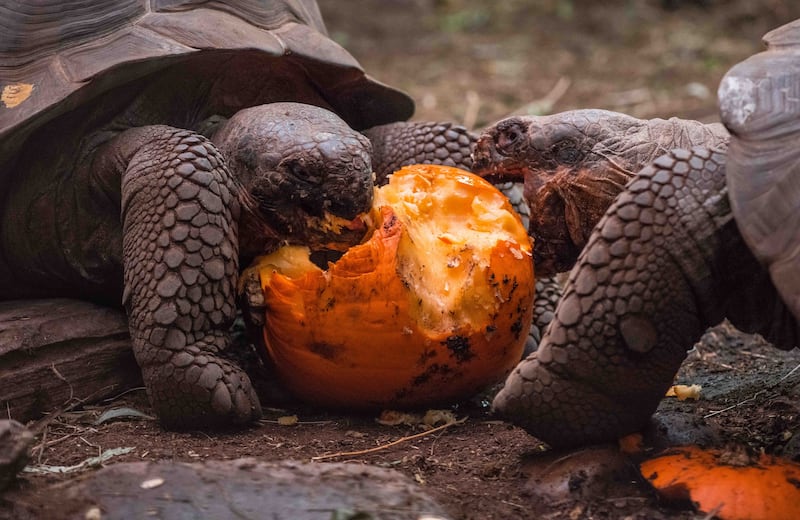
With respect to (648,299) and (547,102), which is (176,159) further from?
(547,102)

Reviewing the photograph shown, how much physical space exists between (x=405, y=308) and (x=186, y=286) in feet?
2.07

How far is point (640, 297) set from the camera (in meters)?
2.50

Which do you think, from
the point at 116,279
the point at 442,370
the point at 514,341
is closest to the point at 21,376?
the point at 116,279

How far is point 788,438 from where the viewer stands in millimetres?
2863

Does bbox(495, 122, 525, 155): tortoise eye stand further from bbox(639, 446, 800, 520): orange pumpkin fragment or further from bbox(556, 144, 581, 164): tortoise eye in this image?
bbox(639, 446, 800, 520): orange pumpkin fragment

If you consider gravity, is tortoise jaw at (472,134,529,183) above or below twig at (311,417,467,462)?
above

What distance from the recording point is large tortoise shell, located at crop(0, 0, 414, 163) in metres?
3.45

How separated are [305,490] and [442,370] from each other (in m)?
0.94

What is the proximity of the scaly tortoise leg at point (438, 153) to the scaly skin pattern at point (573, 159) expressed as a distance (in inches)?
26.2

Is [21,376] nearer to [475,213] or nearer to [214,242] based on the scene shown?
[214,242]

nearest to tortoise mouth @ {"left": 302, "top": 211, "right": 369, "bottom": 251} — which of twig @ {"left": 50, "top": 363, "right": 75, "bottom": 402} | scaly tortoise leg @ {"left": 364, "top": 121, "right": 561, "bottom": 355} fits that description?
twig @ {"left": 50, "top": 363, "right": 75, "bottom": 402}

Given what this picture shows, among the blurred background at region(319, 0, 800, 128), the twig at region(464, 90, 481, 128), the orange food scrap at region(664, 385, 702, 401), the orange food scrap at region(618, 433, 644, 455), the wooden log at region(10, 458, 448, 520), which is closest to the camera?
the wooden log at region(10, 458, 448, 520)

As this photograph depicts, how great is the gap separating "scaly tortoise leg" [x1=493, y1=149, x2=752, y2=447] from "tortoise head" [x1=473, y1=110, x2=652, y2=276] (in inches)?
21.8

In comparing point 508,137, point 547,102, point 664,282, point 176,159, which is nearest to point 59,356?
point 176,159
